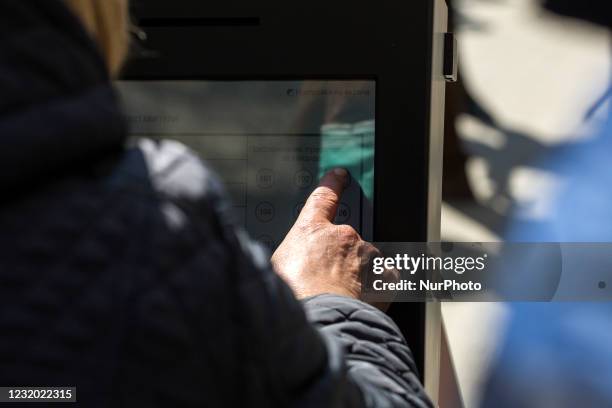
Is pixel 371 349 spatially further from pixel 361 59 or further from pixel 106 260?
pixel 361 59

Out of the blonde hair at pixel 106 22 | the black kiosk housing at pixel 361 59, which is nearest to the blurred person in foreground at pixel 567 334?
the black kiosk housing at pixel 361 59

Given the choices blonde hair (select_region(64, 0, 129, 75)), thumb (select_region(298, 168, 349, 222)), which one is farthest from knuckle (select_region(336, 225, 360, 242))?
blonde hair (select_region(64, 0, 129, 75))

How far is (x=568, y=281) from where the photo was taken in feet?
4.63

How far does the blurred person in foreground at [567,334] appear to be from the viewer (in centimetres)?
181

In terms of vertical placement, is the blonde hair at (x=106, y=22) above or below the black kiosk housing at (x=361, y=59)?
below

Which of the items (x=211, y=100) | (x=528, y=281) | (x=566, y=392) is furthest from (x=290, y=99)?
(x=566, y=392)

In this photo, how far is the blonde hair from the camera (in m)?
0.48

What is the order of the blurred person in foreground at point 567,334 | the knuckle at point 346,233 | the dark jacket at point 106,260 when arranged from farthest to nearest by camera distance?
the blurred person in foreground at point 567,334 → the knuckle at point 346,233 → the dark jacket at point 106,260

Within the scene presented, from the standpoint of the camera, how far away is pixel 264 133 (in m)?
1.09

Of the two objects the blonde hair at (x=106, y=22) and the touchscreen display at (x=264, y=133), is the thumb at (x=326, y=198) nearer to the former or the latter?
the touchscreen display at (x=264, y=133)

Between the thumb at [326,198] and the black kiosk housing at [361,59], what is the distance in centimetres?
5

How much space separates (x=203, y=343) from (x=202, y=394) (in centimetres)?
3

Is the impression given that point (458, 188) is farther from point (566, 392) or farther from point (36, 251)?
point (36, 251)

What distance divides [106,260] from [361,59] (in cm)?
68
